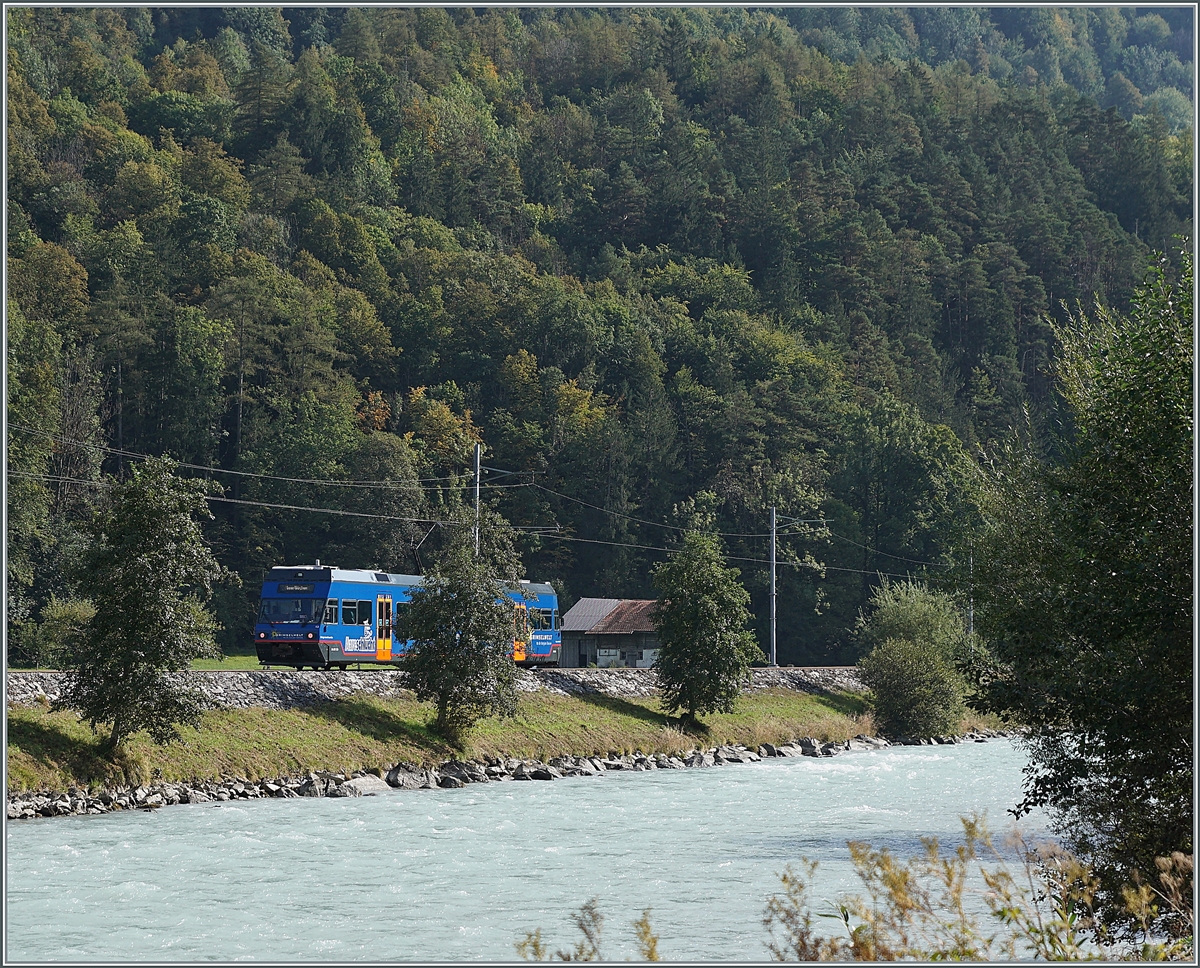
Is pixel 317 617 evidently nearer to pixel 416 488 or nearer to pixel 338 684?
pixel 338 684

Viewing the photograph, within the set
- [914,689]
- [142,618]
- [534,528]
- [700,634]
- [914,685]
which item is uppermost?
[534,528]

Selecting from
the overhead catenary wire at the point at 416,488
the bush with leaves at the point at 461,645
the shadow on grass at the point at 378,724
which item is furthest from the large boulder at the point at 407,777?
the overhead catenary wire at the point at 416,488

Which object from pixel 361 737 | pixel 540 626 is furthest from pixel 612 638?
pixel 361 737

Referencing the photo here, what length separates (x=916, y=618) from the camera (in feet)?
191

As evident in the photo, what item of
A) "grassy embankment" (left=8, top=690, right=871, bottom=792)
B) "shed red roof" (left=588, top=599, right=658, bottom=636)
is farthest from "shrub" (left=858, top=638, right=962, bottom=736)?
"shed red roof" (left=588, top=599, right=658, bottom=636)

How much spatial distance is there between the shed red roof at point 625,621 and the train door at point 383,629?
2528cm

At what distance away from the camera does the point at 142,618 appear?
1115 inches

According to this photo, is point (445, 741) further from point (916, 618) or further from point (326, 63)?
point (326, 63)

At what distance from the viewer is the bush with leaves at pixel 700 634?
151 ft

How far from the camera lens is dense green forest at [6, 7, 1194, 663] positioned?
77.0 meters

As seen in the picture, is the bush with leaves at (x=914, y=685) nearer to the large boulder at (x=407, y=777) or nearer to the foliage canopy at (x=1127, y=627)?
the large boulder at (x=407, y=777)

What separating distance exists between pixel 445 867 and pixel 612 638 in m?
45.8

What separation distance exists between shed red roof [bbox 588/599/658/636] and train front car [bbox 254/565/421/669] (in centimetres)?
2667

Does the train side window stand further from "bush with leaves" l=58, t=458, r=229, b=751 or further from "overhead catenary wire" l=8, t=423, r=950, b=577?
"overhead catenary wire" l=8, t=423, r=950, b=577
